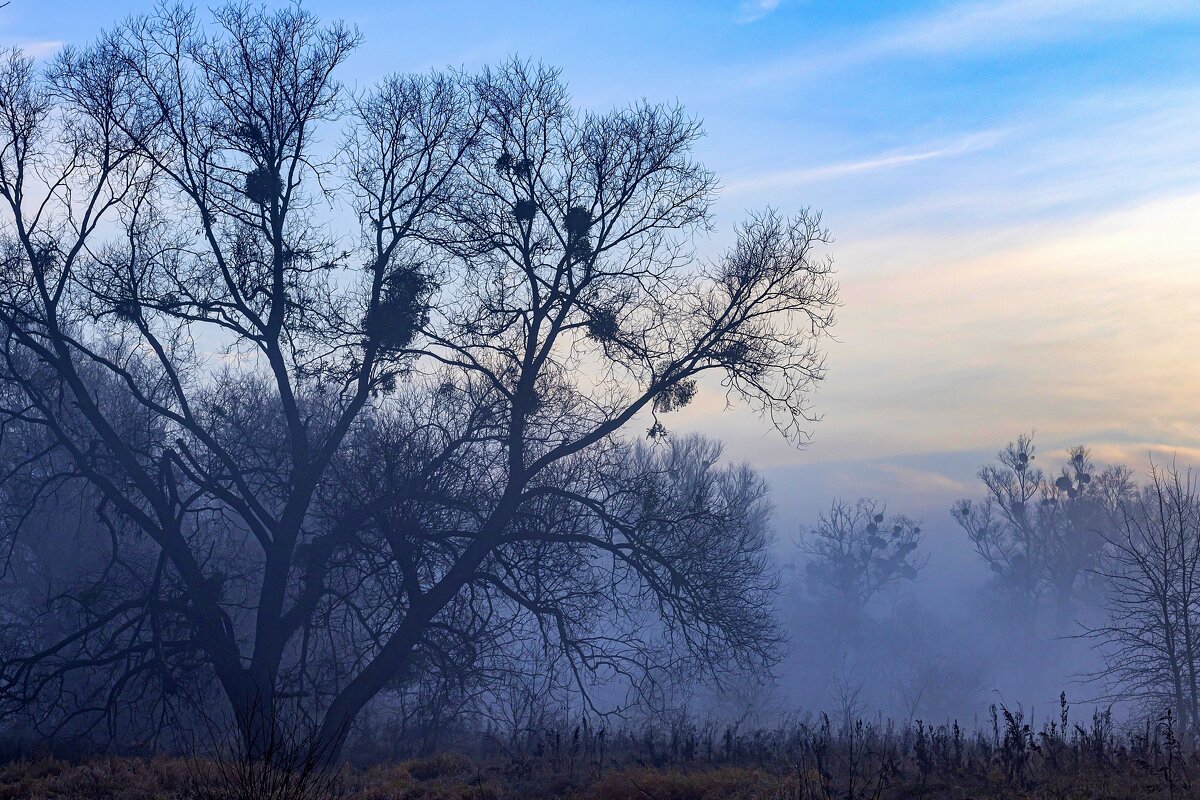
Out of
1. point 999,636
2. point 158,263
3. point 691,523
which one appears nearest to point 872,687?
point 999,636

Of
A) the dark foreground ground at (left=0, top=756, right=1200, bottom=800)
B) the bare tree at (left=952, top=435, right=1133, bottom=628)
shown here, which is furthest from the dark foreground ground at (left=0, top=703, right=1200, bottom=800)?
the bare tree at (left=952, top=435, right=1133, bottom=628)

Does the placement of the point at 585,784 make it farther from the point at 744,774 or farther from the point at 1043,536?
the point at 1043,536

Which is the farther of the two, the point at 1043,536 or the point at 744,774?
the point at 1043,536

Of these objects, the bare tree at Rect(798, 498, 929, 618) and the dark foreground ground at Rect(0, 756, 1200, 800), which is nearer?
the dark foreground ground at Rect(0, 756, 1200, 800)

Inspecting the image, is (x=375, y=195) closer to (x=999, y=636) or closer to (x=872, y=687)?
(x=872, y=687)

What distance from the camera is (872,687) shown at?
198ft

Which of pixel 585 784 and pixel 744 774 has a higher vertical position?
pixel 744 774

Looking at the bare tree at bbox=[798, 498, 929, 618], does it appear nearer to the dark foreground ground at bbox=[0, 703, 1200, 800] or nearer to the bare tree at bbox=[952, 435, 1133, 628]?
the bare tree at bbox=[952, 435, 1133, 628]

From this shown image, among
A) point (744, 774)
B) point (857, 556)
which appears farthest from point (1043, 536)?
point (744, 774)

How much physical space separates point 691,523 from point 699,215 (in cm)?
507

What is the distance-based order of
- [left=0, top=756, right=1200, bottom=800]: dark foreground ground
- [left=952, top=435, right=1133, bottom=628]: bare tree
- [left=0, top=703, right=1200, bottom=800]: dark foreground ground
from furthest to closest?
[left=952, top=435, right=1133, bottom=628]: bare tree < [left=0, top=703, right=1200, bottom=800]: dark foreground ground < [left=0, top=756, right=1200, bottom=800]: dark foreground ground

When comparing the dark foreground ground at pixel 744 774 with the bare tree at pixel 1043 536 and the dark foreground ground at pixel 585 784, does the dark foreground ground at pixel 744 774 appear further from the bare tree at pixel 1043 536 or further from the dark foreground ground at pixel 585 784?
the bare tree at pixel 1043 536

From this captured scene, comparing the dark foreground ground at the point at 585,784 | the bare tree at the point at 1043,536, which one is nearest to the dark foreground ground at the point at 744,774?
the dark foreground ground at the point at 585,784

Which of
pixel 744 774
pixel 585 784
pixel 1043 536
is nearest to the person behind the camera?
pixel 744 774
